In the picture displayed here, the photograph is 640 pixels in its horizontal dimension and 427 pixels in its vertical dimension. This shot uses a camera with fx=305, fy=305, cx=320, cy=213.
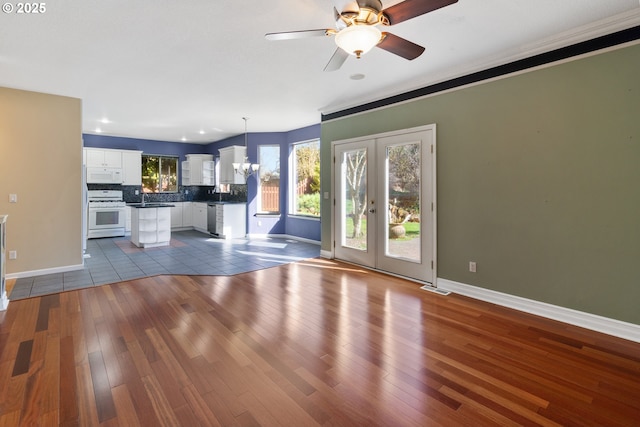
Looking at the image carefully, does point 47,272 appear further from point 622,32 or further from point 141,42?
point 622,32

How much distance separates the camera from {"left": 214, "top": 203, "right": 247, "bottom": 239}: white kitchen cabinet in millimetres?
7672

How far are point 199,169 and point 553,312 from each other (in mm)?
8918

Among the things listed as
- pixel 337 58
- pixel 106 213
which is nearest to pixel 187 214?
pixel 106 213

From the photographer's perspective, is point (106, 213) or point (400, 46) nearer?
point (400, 46)

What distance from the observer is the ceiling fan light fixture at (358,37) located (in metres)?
1.97

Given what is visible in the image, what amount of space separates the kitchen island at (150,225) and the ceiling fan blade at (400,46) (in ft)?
19.0

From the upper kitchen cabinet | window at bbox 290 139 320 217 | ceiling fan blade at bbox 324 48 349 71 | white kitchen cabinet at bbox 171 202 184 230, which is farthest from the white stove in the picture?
ceiling fan blade at bbox 324 48 349 71

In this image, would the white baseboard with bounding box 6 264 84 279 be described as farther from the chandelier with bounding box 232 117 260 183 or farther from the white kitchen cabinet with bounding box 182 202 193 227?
the white kitchen cabinet with bounding box 182 202 193 227

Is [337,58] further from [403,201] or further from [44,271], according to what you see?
[44,271]

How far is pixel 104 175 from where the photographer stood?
7840mm

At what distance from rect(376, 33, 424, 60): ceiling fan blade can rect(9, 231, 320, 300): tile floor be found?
370cm

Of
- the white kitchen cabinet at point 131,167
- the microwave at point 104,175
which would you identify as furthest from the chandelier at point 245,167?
the microwave at point 104,175

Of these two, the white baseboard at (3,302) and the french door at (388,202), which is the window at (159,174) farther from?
the french door at (388,202)

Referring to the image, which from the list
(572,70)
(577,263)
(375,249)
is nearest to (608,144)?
(572,70)
